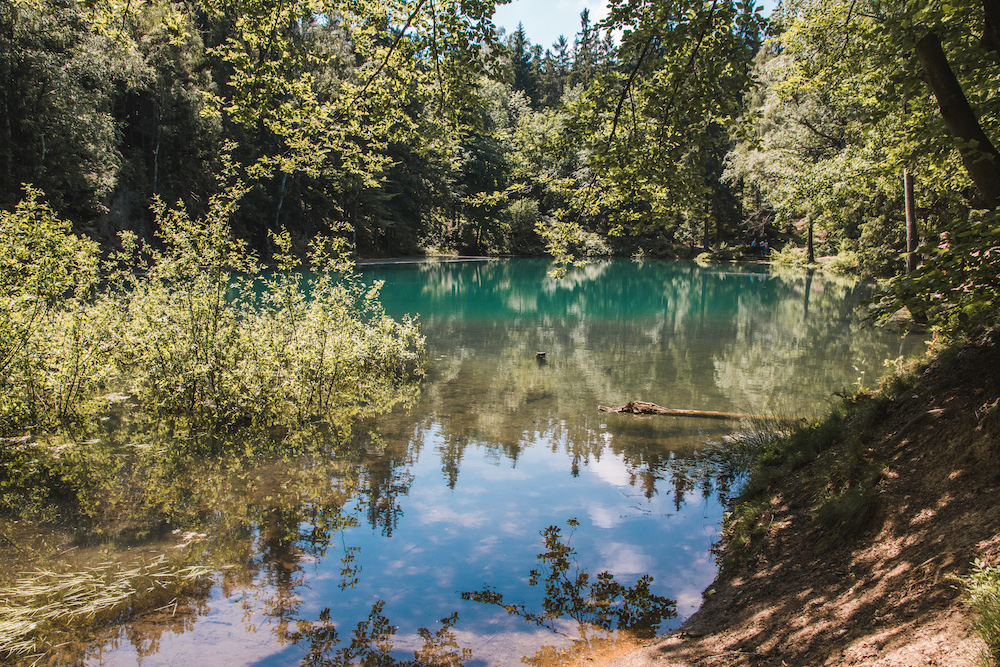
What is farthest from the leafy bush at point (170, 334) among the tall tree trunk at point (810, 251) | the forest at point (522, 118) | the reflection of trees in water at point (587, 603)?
the tall tree trunk at point (810, 251)

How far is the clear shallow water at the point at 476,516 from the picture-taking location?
16.2ft

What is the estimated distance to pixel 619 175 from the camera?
22.4 feet

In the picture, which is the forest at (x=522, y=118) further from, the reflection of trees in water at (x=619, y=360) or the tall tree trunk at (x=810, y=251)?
the reflection of trees in water at (x=619, y=360)

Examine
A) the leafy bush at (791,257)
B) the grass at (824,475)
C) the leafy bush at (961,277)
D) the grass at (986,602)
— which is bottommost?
the grass at (824,475)

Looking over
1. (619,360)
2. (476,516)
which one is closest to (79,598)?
(476,516)

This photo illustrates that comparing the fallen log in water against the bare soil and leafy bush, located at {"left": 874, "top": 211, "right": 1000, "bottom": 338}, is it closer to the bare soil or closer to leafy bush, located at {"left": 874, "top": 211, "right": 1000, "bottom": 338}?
the bare soil

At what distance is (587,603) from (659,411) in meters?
6.53

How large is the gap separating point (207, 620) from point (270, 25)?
20.2 feet

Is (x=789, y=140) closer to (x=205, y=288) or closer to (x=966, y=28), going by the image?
(x=966, y=28)

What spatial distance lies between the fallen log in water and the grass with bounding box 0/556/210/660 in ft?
25.6

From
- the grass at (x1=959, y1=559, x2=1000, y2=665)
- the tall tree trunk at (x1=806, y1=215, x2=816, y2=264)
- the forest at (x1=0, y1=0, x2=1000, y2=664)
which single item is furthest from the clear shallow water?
the tall tree trunk at (x1=806, y1=215, x2=816, y2=264)

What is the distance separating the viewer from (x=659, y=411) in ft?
38.0

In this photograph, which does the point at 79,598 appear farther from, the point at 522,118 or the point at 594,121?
the point at 522,118

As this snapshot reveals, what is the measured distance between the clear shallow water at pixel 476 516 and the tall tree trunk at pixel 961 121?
164 inches
